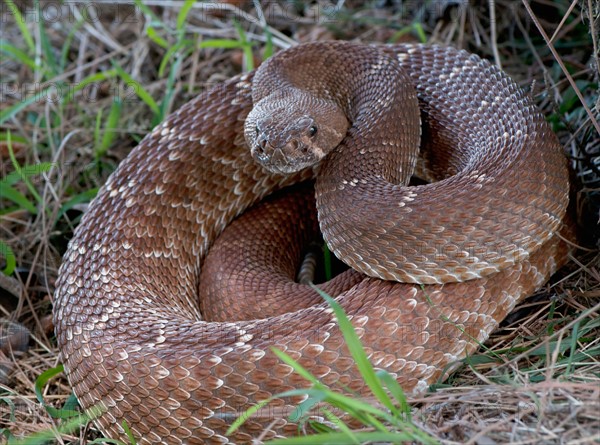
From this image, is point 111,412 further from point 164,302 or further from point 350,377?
point 350,377

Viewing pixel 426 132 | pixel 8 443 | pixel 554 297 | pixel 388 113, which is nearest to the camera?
pixel 8 443

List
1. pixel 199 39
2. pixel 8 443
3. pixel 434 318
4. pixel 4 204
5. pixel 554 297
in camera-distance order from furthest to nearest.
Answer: pixel 199 39
pixel 4 204
pixel 554 297
pixel 434 318
pixel 8 443

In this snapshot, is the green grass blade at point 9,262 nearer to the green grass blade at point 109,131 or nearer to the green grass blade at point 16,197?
the green grass blade at point 16,197

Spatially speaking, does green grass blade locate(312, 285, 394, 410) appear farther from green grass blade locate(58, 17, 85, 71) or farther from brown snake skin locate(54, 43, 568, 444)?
green grass blade locate(58, 17, 85, 71)

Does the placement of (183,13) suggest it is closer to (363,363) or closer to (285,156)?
(285,156)

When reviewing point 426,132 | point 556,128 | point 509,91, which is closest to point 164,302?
point 426,132

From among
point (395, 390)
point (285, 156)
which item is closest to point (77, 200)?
point (285, 156)

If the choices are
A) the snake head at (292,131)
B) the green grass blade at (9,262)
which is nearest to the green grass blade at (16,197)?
the green grass blade at (9,262)

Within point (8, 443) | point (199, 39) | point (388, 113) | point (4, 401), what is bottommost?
point (4, 401)

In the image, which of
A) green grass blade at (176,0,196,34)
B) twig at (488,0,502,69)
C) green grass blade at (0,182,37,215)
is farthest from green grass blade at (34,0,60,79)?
twig at (488,0,502,69)
